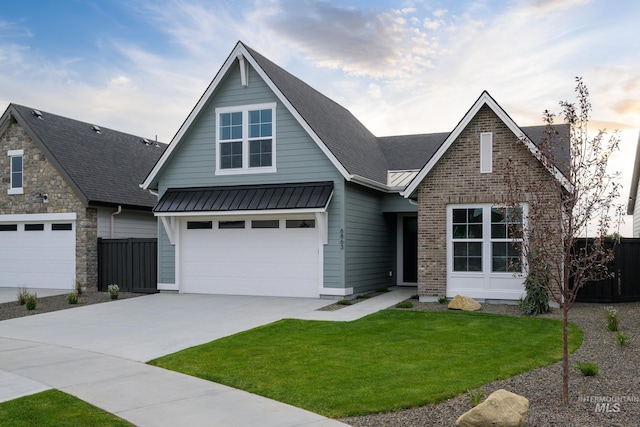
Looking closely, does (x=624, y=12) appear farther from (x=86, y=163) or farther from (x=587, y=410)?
(x=86, y=163)

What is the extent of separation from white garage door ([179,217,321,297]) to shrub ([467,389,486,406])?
34.3 ft

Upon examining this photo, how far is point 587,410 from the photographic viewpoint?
6906 mm

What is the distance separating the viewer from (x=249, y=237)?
18.9 m

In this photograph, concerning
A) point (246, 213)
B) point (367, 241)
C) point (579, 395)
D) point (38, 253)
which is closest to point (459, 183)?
point (367, 241)

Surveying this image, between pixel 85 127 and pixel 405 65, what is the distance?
15.3m

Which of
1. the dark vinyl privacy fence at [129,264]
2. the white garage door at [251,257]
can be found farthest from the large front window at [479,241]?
the dark vinyl privacy fence at [129,264]

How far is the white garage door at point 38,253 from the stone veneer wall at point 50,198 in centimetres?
42

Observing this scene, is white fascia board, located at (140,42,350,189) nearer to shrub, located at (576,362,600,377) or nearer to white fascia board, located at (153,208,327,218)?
white fascia board, located at (153,208,327,218)

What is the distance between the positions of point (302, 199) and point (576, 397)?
10938 mm

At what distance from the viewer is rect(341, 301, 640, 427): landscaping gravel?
6605 millimetres

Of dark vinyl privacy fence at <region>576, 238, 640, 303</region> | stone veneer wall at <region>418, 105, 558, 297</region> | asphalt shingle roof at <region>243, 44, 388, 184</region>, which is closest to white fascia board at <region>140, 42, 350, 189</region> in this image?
asphalt shingle roof at <region>243, 44, 388, 184</region>

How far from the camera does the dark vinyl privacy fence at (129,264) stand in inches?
809

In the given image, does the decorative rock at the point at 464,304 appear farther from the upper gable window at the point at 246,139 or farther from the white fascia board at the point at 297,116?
the upper gable window at the point at 246,139

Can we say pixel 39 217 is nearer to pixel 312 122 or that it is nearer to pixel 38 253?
pixel 38 253
